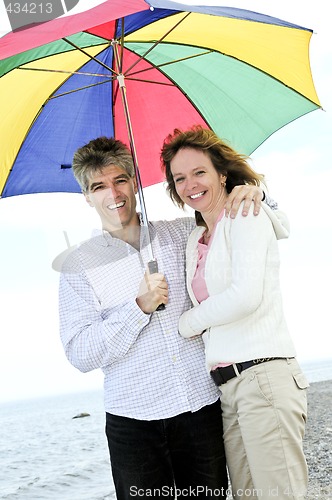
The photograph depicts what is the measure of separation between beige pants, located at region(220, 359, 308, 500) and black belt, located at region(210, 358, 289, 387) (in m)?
0.02

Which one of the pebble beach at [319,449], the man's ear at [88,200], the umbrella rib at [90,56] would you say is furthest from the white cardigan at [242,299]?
the pebble beach at [319,449]

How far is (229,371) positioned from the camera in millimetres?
2965

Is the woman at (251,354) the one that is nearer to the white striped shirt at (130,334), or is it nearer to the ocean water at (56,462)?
the white striped shirt at (130,334)

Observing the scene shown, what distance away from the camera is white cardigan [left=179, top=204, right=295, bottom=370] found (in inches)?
113

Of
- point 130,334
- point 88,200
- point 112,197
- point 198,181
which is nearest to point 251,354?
point 130,334

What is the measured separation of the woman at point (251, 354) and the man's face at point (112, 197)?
1.54 ft

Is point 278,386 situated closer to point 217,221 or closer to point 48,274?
point 217,221

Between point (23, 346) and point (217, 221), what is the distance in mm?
38534

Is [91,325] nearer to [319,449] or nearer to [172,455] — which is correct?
[172,455]

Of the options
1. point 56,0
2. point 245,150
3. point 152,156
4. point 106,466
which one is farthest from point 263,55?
point 106,466

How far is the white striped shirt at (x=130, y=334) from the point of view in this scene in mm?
3045

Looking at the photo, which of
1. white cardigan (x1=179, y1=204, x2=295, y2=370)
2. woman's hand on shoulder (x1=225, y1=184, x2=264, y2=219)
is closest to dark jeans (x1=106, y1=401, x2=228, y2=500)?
white cardigan (x1=179, y1=204, x2=295, y2=370)

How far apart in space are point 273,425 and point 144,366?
67cm

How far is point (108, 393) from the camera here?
10.5 feet
